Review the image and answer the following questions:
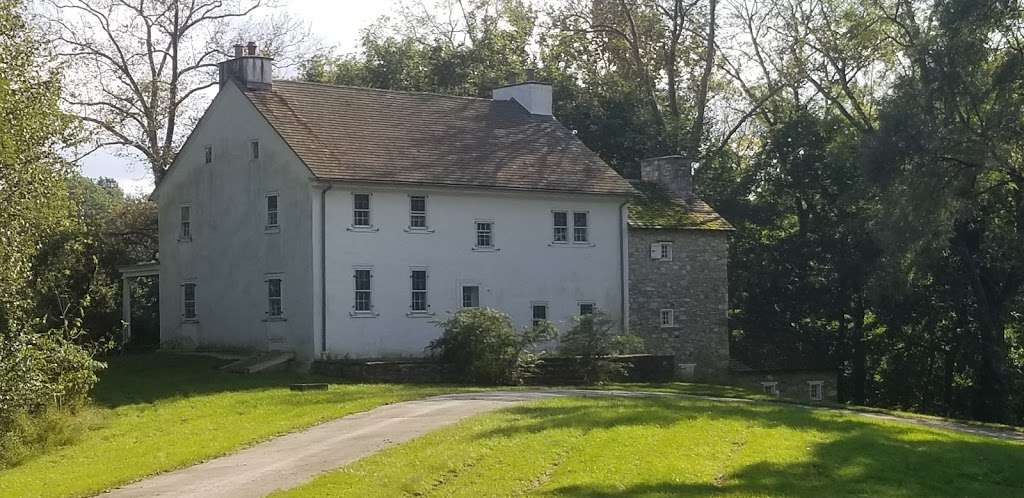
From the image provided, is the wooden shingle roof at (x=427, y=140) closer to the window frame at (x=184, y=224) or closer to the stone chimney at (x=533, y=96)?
the stone chimney at (x=533, y=96)

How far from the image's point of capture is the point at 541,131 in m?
45.6

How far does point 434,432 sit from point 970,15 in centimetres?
2200

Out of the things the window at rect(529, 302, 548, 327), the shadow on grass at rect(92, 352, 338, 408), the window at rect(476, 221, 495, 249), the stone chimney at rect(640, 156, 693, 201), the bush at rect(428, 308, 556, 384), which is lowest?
the shadow on grass at rect(92, 352, 338, 408)

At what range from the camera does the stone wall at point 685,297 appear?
4412cm

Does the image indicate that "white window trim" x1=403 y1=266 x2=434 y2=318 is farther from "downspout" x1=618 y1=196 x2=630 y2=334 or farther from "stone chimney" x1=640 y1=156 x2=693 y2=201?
"stone chimney" x1=640 y1=156 x2=693 y2=201

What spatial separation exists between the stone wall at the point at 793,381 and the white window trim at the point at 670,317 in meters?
3.74

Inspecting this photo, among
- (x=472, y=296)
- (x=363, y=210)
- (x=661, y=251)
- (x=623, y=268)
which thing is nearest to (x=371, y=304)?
(x=363, y=210)

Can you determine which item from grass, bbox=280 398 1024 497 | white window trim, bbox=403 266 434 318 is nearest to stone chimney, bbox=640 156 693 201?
white window trim, bbox=403 266 434 318

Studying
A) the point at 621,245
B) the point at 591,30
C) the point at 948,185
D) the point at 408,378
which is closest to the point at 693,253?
the point at 621,245

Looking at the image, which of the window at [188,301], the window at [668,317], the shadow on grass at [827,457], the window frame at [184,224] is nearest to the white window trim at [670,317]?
the window at [668,317]

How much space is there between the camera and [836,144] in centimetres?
4772

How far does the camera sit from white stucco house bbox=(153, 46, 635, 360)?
123ft

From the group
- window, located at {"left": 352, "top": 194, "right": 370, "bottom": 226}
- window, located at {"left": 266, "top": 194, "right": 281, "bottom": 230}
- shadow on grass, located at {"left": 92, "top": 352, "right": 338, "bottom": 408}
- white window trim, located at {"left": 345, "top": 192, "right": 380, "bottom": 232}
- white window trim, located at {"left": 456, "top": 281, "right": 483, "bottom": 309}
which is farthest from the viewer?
white window trim, located at {"left": 456, "top": 281, "right": 483, "bottom": 309}

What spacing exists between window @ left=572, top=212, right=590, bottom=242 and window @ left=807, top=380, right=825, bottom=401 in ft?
42.5
